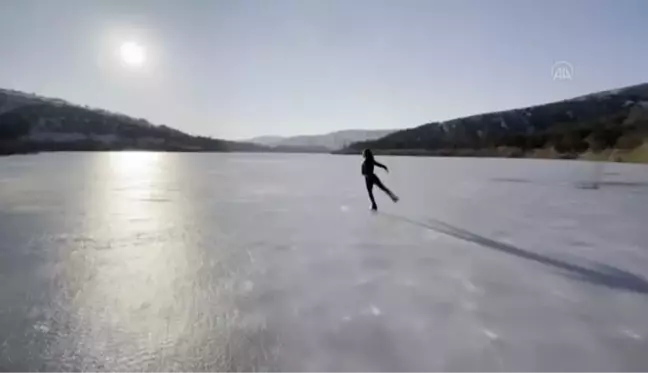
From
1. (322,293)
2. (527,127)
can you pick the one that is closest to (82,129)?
(527,127)

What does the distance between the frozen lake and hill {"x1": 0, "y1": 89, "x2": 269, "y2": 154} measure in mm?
80763

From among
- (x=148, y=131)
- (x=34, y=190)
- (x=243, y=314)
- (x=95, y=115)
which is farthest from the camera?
(x=148, y=131)

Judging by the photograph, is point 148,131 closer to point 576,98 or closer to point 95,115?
point 95,115

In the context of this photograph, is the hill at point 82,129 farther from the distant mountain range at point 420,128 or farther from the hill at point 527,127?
the hill at point 527,127

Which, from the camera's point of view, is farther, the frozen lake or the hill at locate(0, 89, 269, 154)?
the hill at locate(0, 89, 269, 154)

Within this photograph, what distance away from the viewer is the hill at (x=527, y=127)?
7606 centimetres

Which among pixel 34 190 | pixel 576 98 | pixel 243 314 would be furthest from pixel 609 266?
pixel 576 98

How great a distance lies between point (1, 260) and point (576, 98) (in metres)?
147

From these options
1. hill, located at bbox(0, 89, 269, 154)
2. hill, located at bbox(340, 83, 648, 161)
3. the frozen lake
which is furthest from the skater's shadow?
hill, located at bbox(0, 89, 269, 154)

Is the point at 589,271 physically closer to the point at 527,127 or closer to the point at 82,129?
the point at 82,129

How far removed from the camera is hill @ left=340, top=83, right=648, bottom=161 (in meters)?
76.1

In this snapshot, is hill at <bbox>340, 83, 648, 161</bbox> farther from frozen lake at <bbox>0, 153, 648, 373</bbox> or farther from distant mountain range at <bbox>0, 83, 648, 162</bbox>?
frozen lake at <bbox>0, 153, 648, 373</bbox>

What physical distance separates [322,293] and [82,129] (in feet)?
373

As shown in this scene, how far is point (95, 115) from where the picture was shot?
387 ft
